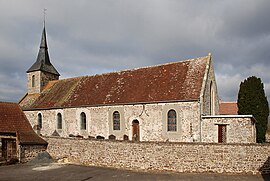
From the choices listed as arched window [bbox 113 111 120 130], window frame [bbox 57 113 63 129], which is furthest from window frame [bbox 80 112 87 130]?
arched window [bbox 113 111 120 130]

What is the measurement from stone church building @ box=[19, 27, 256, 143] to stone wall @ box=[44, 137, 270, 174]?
3900mm

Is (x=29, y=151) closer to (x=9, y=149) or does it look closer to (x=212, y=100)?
(x=9, y=149)

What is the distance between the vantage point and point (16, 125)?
22.0m

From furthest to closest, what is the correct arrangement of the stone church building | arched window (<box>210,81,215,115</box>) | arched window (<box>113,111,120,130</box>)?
1. arched window (<box>113,111,120,130</box>)
2. arched window (<box>210,81,215,115</box>)
3. the stone church building

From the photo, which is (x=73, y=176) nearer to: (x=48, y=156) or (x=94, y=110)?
(x=48, y=156)

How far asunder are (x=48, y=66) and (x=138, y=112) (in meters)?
19.4

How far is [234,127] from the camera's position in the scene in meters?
17.7

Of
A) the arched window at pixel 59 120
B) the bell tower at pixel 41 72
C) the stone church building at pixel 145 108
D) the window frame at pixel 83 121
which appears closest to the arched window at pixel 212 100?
the stone church building at pixel 145 108

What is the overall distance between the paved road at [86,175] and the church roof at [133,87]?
23.6 feet

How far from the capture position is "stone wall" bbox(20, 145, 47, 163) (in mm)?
19516

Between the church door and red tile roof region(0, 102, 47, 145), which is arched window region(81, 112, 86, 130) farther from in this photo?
the church door

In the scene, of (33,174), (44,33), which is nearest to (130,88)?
(33,174)

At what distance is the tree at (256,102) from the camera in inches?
888

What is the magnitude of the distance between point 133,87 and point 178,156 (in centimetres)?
1053
